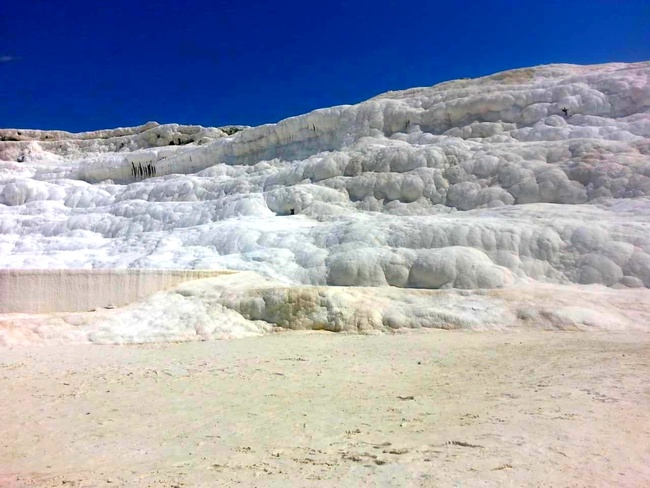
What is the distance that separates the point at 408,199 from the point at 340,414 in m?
11.9

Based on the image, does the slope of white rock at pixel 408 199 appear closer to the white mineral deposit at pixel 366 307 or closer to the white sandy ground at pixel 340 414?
the white mineral deposit at pixel 366 307

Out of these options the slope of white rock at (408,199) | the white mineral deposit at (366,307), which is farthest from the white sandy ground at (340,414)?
the slope of white rock at (408,199)

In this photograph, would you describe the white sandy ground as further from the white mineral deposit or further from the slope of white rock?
the slope of white rock

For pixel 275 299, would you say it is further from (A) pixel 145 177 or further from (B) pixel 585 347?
(A) pixel 145 177

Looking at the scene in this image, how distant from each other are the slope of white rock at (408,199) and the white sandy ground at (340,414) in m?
3.48

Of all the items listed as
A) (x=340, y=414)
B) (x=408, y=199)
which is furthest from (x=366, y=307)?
(x=408, y=199)

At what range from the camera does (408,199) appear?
1605cm

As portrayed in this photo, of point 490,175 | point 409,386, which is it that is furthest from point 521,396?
point 490,175

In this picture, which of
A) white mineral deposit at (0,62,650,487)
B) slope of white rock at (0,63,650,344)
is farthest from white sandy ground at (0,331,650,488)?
slope of white rock at (0,63,650,344)

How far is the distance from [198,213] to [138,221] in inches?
92.6

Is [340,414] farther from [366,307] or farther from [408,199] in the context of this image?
[408,199]

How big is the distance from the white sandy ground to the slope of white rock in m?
3.48

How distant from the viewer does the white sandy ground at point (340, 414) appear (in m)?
3.32

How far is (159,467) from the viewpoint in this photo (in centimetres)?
365
